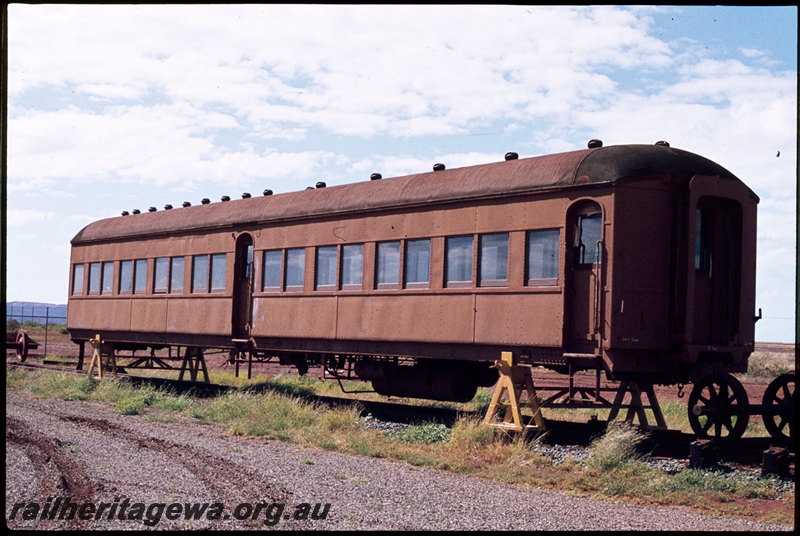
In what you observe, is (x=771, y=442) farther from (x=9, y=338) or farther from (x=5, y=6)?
(x=9, y=338)

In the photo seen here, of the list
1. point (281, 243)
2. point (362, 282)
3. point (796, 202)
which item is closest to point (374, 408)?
point (362, 282)

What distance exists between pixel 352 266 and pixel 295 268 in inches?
64.1

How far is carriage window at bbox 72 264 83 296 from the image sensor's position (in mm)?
21453

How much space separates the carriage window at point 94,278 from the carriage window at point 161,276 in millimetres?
3016

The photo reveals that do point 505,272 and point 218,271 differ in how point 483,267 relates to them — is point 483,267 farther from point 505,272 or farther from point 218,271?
point 218,271

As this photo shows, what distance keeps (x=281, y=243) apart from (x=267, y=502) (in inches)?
341

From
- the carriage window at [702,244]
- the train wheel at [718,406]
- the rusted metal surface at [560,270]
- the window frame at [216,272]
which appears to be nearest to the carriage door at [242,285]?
the window frame at [216,272]

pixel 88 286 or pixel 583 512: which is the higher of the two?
pixel 88 286

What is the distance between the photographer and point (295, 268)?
1469 cm

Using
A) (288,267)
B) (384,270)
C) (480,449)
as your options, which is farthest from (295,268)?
(480,449)

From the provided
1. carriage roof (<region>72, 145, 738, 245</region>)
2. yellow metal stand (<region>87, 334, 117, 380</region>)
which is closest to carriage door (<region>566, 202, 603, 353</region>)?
carriage roof (<region>72, 145, 738, 245</region>)

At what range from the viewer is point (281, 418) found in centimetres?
1232

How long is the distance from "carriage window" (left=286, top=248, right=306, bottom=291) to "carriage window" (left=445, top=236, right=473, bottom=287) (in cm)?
347

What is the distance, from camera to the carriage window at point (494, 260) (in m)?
11.2
